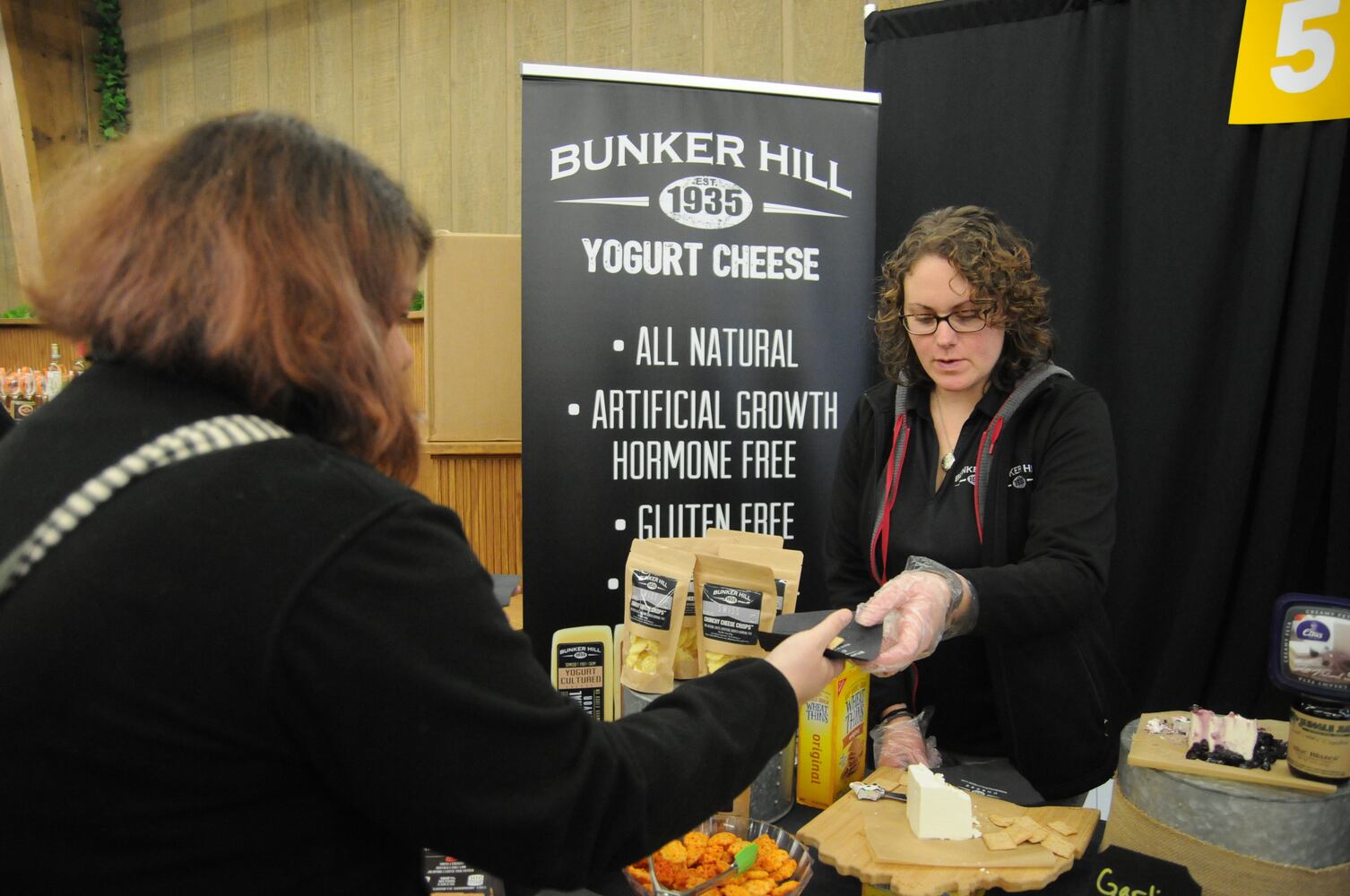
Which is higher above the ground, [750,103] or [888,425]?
[750,103]

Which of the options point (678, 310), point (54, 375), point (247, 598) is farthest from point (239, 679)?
point (54, 375)

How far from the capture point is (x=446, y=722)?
0.62 metres

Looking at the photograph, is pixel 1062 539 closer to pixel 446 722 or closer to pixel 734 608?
pixel 734 608

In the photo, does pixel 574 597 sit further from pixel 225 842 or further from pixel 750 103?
pixel 225 842

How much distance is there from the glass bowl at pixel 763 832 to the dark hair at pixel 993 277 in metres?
0.86

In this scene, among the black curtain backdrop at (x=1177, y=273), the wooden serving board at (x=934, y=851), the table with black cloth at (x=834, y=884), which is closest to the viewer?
the wooden serving board at (x=934, y=851)

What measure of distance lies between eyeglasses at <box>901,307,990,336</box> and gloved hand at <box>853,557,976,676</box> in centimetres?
46

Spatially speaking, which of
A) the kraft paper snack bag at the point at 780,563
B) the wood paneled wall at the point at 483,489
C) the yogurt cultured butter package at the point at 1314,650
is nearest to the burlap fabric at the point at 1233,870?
the yogurt cultured butter package at the point at 1314,650

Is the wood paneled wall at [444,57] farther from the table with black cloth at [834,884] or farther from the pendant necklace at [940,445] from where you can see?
the table with black cloth at [834,884]

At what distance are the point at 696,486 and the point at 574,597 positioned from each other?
46cm

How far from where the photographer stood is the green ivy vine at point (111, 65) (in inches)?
198

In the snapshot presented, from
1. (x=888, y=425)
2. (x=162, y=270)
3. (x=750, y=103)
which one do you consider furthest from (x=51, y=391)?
(x=162, y=270)

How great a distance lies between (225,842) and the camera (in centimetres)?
61

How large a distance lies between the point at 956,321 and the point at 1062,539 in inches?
16.0
